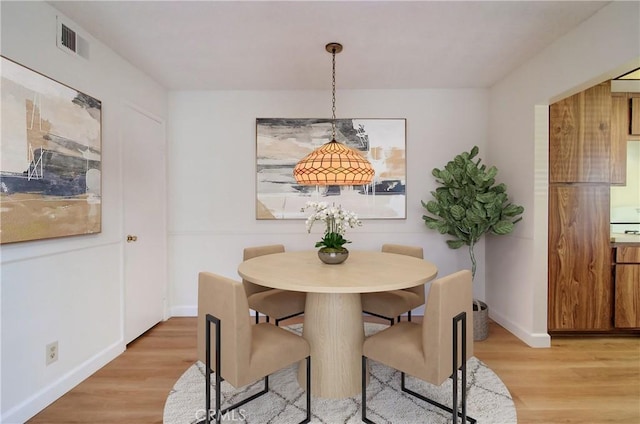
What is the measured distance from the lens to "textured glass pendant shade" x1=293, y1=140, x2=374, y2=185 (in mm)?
1978

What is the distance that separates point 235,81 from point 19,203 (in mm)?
2084

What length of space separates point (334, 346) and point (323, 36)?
2159 millimetres

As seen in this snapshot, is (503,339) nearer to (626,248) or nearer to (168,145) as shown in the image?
(626,248)

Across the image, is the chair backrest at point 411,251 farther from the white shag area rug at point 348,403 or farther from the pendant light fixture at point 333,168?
the pendant light fixture at point 333,168

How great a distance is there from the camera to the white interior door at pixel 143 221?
2760mm

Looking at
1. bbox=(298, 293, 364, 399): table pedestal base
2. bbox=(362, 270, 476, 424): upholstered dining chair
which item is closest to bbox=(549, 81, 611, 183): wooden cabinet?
bbox=(362, 270, 476, 424): upholstered dining chair

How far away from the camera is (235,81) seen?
10.4 ft

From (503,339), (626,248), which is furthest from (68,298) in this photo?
(626,248)

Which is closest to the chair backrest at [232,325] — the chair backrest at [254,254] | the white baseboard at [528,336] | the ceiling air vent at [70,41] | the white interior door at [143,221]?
the chair backrest at [254,254]

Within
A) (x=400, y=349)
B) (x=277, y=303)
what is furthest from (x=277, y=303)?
(x=400, y=349)

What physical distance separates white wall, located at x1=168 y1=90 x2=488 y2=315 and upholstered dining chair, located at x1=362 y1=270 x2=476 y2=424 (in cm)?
182

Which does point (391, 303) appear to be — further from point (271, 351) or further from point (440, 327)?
point (271, 351)

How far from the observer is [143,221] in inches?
117

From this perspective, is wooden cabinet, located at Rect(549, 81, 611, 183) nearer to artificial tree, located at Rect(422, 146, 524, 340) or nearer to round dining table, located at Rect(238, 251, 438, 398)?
artificial tree, located at Rect(422, 146, 524, 340)
